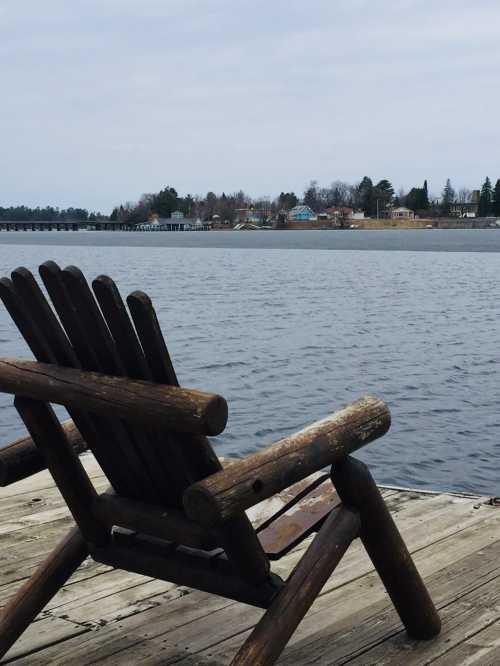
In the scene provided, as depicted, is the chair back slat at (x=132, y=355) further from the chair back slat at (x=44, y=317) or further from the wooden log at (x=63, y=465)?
the wooden log at (x=63, y=465)

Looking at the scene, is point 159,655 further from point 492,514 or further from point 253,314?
point 253,314

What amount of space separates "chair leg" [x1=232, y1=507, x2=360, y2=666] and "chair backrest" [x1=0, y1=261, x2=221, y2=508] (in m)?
0.44

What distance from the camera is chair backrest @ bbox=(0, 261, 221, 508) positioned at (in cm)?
274

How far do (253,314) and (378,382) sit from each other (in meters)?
14.7

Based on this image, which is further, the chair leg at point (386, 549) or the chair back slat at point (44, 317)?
the chair leg at point (386, 549)

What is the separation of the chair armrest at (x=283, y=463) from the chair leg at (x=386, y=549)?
0.48 ft

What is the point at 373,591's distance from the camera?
13.6 feet

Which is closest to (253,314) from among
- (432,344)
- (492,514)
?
(432,344)

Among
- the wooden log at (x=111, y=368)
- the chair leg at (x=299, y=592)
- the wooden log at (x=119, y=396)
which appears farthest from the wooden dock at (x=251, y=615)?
the wooden log at (x=119, y=396)

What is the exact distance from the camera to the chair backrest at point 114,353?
8.98 ft

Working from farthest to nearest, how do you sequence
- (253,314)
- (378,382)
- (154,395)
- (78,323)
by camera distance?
(253,314) < (378,382) < (78,323) < (154,395)

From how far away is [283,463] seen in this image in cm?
283

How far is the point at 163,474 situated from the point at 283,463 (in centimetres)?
38

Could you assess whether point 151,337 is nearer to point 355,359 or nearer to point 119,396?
point 119,396
